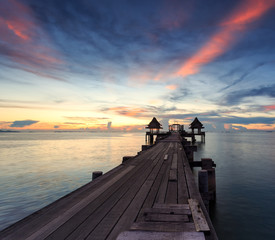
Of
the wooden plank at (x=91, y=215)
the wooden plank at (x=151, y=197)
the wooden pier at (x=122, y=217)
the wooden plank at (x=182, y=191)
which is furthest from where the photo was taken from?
the wooden plank at (x=182, y=191)

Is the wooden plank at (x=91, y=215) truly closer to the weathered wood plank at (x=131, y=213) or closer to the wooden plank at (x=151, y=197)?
the weathered wood plank at (x=131, y=213)

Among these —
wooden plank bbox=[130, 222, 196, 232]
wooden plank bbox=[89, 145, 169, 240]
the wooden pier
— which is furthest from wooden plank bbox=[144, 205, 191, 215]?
wooden plank bbox=[130, 222, 196, 232]

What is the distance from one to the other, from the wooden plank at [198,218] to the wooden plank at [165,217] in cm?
17

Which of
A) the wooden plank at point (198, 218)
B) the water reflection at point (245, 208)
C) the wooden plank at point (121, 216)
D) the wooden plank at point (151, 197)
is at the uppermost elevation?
the wooden plank at point (198, 218)

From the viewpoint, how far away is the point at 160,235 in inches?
98.7

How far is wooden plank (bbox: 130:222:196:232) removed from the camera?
8.90 feet

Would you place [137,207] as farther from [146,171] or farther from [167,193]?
[146,171]

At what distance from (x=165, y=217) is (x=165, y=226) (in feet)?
0.95

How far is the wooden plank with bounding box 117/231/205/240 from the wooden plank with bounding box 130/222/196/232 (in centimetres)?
16

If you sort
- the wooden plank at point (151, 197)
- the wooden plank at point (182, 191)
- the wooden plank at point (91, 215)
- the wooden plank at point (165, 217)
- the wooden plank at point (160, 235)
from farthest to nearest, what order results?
the wooden plank at point (182, 191), the wooden plank at point (151, 197), the wooden plank at point (165, 217), the wooden plank at point (91, 215), the wooden plank at point (160, 235)

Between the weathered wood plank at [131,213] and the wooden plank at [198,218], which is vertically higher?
the wooden plank at [198,218]

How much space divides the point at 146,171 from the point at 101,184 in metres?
2.27

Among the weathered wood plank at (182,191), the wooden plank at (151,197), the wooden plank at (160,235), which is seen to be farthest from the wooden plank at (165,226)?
the weathered wood plank at (182,191)

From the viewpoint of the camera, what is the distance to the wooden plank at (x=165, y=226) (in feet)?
8.90
